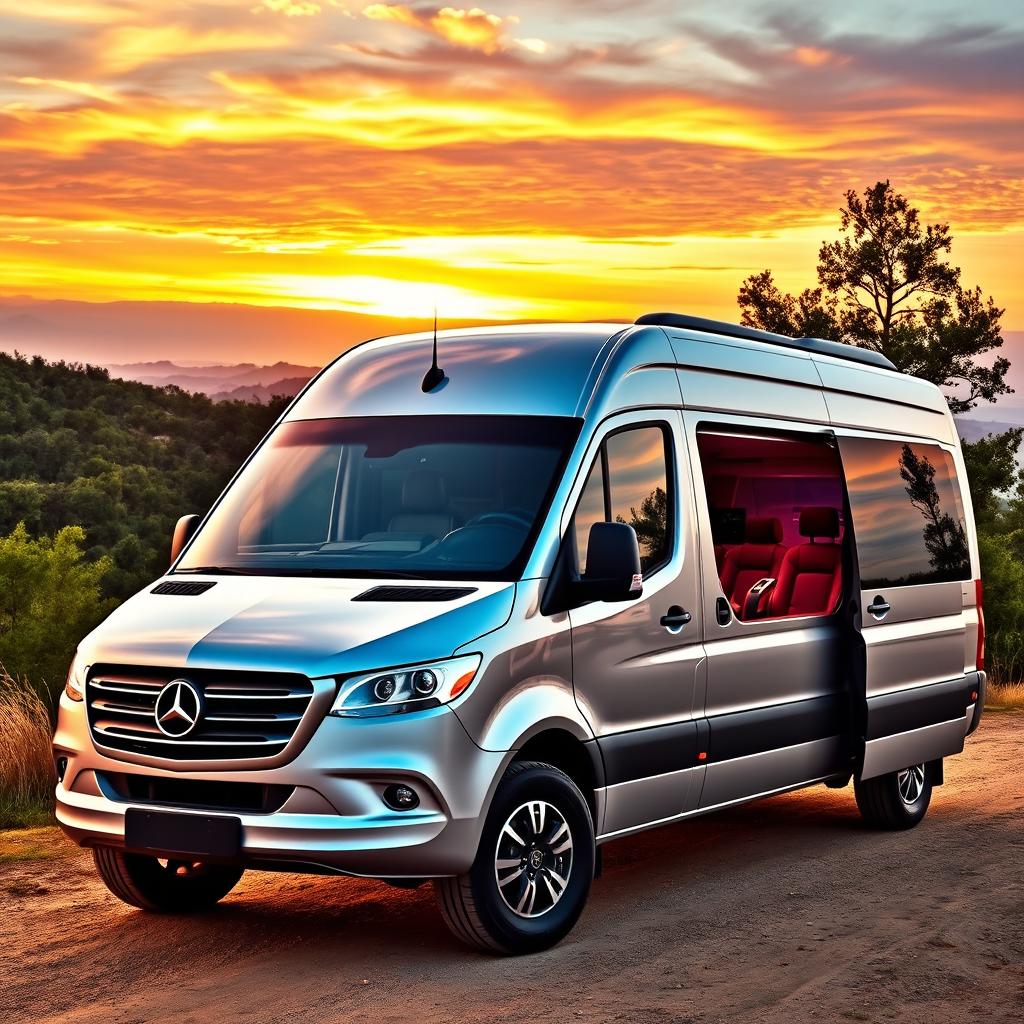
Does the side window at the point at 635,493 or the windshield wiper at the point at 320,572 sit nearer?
the windshield wiper at the point at 320,572

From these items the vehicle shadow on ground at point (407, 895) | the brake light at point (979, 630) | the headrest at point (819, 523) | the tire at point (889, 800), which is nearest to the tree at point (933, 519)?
the brake light at point (979, 630)

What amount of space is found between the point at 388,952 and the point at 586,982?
961 mm

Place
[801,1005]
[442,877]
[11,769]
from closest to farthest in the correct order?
[801,1005] → [442,877] → [11,769]

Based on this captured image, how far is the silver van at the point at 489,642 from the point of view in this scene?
6379mm

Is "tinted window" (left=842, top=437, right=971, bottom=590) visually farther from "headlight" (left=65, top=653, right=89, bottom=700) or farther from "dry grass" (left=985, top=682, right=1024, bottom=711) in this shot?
"dry grass" (left=985, top=682, right=1024, bottom=711)

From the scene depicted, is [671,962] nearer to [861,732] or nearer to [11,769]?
[861,732]

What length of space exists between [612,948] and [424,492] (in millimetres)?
2157

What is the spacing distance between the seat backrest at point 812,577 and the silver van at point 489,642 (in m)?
0.02

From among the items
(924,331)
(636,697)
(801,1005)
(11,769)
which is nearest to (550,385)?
(636,697)

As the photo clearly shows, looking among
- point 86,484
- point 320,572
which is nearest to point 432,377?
point 320,572

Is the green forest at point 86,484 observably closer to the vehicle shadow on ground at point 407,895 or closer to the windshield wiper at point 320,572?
the vehicle shadow on ground at point 407,895

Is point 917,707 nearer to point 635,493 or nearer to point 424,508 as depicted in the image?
point 635,493

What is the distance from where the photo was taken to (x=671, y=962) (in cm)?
671

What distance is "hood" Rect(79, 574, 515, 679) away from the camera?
20.9ft
